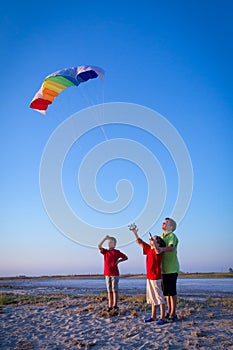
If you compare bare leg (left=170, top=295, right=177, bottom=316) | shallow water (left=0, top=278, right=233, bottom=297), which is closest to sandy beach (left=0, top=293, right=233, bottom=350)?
bare leg (left=170, top=295, right=177, bottom=316)

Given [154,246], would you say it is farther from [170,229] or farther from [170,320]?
[170,320]

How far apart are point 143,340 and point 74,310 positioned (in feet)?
12.5

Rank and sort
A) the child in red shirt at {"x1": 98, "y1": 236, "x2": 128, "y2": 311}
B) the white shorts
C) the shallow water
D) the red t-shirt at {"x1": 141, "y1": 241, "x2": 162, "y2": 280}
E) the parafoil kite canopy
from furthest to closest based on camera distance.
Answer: the shallow water → the parafoil kite canopy → the child in red shirt at {"x1": 98, "y1": 236, "x2": 128, "y2": 311} → the red t-shirt at {"x1": 141, "y1": 241, "x2": 162, "y2": 280} → the white shorts

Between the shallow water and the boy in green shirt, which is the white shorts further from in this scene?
the shallow water

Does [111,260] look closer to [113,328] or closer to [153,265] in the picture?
[153,265]

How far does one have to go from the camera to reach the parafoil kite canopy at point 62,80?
40.4ft

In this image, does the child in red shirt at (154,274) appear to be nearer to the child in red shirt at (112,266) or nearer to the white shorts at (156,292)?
the white shorts at (156,292)

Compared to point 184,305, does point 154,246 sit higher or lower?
higher

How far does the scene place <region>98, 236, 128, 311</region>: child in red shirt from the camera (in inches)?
349

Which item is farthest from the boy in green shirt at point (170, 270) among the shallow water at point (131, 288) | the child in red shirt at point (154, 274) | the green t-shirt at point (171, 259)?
the shallow water at point (131, 288)

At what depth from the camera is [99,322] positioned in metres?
7.89

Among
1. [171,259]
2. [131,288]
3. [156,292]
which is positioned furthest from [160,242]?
[131,288]

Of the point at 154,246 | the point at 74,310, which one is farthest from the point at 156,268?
the point at 74,310

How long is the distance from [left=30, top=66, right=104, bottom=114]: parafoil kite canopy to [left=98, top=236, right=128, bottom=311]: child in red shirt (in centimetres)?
602
